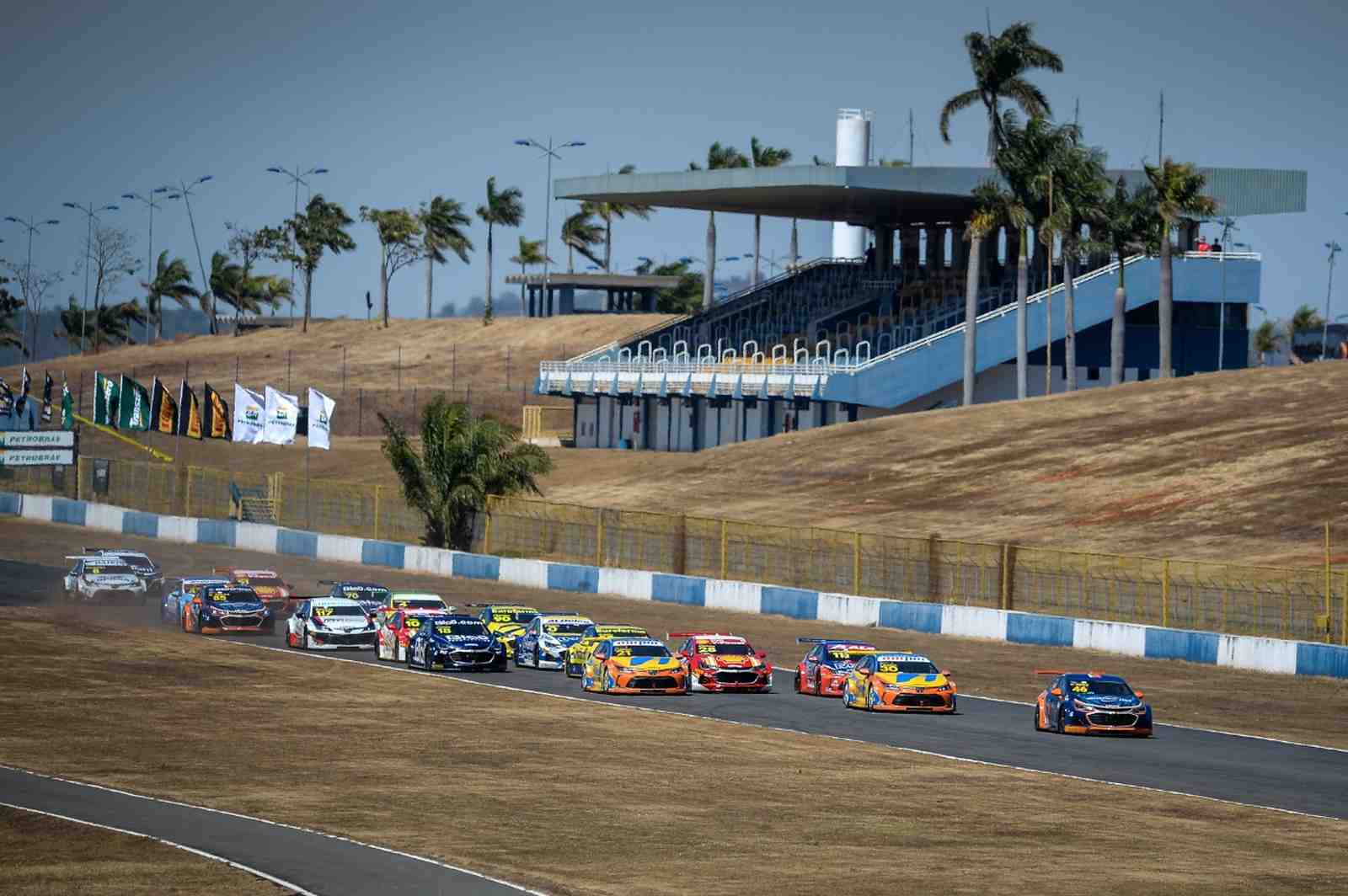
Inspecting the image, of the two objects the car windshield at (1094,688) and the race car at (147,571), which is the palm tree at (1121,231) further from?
the car windshield at (1094,688)

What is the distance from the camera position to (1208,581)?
4766 centimetres

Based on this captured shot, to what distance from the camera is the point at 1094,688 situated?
33594 millimetres

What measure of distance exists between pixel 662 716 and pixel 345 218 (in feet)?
519

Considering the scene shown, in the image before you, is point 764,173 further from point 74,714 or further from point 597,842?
point 597,842

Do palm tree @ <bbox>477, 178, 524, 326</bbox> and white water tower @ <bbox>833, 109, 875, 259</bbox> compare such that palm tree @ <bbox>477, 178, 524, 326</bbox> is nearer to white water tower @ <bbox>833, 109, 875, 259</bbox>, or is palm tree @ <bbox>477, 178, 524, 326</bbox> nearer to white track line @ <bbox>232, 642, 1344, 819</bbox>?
white water tower @ <bbox>833, 109, 875, 259</bbox>

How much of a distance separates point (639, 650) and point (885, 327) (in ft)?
199

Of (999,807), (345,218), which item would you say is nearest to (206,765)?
A: (999,807)

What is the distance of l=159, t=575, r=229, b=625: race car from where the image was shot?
4766 centimetres

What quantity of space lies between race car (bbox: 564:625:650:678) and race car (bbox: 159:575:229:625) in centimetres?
1109

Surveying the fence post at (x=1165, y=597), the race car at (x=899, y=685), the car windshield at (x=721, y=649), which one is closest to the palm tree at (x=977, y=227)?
the fence post at (x=1165, y=597)

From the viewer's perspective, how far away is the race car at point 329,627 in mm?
43938

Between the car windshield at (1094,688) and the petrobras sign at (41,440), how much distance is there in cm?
5365

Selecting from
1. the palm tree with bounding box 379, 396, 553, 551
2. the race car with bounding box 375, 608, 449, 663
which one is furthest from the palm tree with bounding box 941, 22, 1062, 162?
the race car with bounding box 375, 608, 449, 663

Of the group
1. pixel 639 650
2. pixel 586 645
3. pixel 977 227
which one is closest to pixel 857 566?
pixel 586 645
